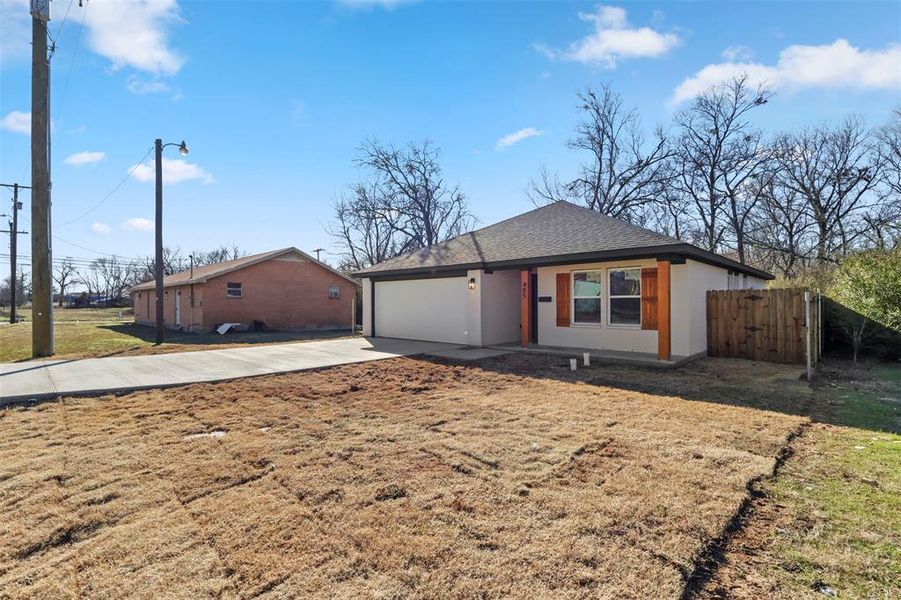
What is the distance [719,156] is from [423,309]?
20.5 metres

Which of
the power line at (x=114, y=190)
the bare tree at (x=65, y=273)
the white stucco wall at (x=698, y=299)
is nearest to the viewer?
the white stucco wall at (x=698, y=299)

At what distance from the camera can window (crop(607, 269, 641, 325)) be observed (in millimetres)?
10180

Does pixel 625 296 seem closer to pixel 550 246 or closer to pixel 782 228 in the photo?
pixel 550 246

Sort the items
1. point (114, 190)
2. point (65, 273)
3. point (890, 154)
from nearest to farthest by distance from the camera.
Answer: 1. point (114, 190)
2. point (890, 154)
3. point (65, 273)

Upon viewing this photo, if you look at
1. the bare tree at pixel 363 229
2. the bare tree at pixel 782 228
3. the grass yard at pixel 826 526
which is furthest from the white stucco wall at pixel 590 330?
the bare tree at pixel 363 229

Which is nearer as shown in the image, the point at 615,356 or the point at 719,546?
the point at 719,546

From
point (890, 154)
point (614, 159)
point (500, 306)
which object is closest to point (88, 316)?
point (500, 306)

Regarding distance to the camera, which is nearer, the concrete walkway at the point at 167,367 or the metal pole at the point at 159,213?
the concrete walkway at the point at 167,367

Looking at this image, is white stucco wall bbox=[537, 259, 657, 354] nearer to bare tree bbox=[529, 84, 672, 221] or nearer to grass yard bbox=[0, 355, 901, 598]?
grass yard bbox=[0, 355, 901, 598]

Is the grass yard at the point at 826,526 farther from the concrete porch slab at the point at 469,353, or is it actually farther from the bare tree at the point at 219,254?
the bare tree at the point at 219,254

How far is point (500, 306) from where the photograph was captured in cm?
1267

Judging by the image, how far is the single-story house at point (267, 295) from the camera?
2062 centimetres

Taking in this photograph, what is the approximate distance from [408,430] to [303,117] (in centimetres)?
1122

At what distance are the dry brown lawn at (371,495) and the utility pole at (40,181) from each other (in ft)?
22.6
